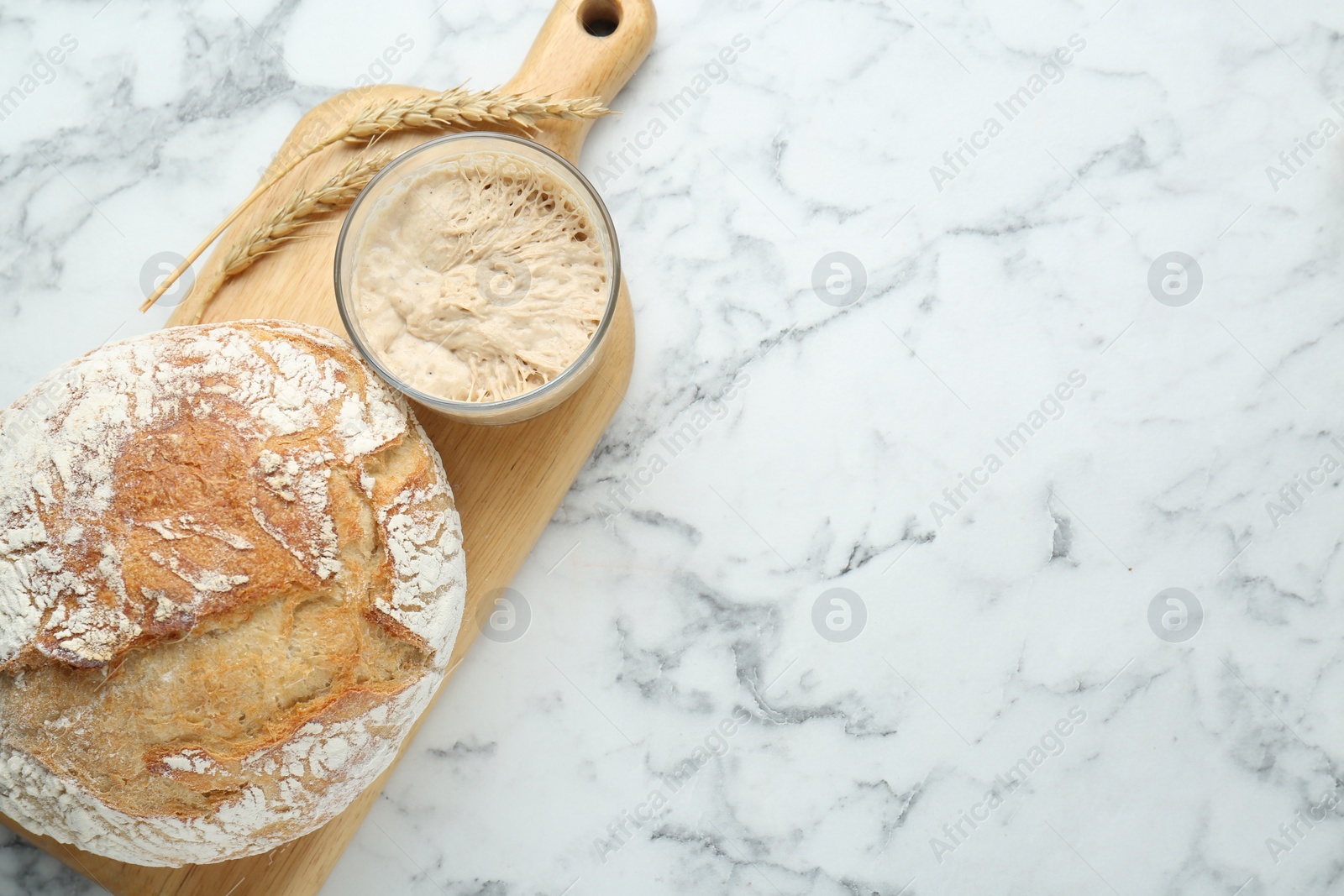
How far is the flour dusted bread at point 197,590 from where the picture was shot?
5.32 feet

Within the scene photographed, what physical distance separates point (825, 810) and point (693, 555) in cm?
81

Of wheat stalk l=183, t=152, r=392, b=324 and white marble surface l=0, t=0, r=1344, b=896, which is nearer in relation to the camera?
wheat stalk l=183, t=152, r=392, b=324

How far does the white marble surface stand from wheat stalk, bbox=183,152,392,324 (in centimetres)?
34

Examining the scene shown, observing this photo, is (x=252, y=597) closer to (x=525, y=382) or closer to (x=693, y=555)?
(x=525, y=382)

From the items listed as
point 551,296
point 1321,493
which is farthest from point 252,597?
point 1321,493

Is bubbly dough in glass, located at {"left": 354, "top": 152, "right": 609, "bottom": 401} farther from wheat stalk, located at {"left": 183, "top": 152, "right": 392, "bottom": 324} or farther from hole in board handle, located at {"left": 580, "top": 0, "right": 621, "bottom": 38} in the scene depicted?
hole in board handle, located at {"left": 580, "top": 0, "right": 621, "bottom": 38}

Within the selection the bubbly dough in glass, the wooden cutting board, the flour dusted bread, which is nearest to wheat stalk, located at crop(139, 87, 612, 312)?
the wooden cutting board

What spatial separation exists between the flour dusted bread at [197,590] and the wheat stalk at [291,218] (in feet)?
1.36

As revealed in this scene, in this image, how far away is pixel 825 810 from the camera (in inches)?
93.9

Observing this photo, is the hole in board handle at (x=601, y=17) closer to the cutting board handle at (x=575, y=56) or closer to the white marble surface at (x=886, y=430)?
the cutting board handle at (x=575, y=56)

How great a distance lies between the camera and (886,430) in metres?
2.40

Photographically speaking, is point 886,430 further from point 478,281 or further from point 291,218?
point 291,218

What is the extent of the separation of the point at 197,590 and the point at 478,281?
0.84m

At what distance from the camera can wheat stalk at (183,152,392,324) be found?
2104 mm
